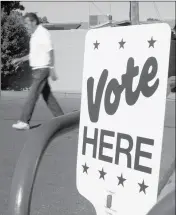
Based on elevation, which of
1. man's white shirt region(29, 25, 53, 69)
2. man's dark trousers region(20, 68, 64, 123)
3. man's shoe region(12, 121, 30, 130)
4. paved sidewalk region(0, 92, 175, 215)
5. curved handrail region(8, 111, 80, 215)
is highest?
man's white shirt region(29, 25, 53, 69)

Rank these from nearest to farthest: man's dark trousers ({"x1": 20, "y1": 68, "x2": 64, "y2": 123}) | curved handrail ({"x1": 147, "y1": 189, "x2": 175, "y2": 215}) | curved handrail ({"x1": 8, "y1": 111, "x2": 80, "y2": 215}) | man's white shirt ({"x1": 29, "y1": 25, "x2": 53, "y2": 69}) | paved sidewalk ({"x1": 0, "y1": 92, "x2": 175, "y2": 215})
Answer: curved handrail ({"x1": 147, "y1": 189, "x2": 175, "y2": 215})
paved sidewalk ({"x1": 0, "y1": 92, "x2": 175, "y2": 215})
curved handrail ({"x1": 8, "y1": 111, "x2": 80, "y2": 215})
man's white shirt ({"x1": 29, "y1": 25, "x2": 53, "y2": 69})
man's dark trousers ({"x1": 20, "y1": 68, "x2": 64, "y2": 123})

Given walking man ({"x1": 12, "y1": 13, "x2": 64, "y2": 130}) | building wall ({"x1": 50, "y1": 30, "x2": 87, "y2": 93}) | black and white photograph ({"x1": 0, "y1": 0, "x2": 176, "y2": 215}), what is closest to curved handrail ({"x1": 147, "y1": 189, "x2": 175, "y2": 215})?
black and white photograph ({"x1": 0, "y1": 0, "x2": 176, "y2": 215})

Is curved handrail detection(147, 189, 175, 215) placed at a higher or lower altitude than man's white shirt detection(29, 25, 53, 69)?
lower

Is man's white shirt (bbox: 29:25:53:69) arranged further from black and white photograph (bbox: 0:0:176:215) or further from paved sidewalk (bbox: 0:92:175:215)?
black and white photograph (bbox: 0:0:176:215)

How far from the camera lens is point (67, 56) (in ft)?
48.2

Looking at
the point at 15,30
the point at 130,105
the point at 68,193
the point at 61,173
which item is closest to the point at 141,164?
the point at 130,105

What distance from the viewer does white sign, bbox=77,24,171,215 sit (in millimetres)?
1423

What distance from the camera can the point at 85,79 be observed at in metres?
1.66

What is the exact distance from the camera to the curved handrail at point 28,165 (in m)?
1.67

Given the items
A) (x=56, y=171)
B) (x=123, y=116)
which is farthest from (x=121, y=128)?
(x=56, y=171)

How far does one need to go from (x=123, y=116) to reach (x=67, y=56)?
523 inches

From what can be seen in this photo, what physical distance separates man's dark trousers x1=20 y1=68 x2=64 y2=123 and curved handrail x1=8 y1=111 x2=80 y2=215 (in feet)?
15.9

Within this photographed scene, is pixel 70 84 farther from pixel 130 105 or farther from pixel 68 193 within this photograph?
pixel 130 105

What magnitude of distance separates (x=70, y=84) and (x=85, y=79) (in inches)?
491
